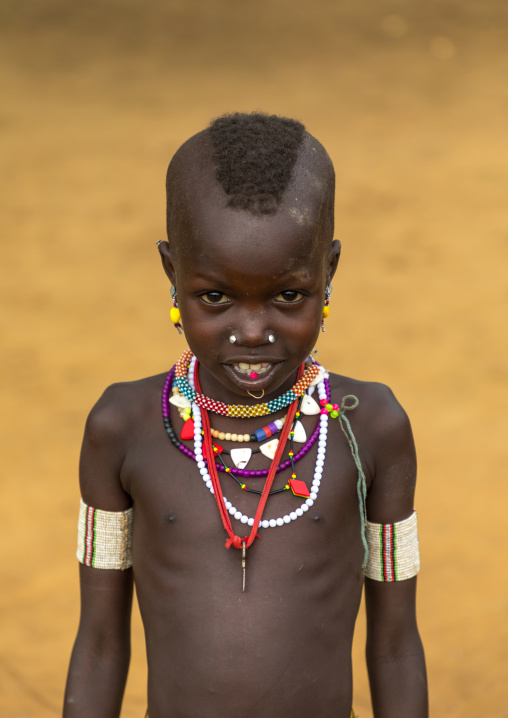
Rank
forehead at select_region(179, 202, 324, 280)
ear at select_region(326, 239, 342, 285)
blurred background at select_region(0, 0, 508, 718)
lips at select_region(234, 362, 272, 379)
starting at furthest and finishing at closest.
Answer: blurred background at select_region(0, 0, 508, 718)
ear at select_region(326, 239, 342, 285)
lips at select_region(234, 362, 272, 379)
forehead at select_region(179, 202, 324, 280)

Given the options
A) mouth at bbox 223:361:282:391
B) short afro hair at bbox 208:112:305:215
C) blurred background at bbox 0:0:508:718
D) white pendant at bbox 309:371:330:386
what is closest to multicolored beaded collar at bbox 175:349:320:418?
white pendant at bbox 309:371:330:386

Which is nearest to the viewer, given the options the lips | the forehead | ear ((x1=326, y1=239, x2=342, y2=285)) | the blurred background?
the forehead

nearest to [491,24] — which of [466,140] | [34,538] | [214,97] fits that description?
[466,140]

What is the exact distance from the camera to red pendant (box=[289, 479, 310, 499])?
2.09 m

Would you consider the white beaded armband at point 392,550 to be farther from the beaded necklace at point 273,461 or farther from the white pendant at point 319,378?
the white pendant at point 319,378

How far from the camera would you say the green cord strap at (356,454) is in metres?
2.12

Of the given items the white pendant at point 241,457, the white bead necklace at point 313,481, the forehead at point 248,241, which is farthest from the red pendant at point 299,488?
the forehead at point 248,241

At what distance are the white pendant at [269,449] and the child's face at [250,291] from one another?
0.71ft

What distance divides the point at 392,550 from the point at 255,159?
1.00 meters

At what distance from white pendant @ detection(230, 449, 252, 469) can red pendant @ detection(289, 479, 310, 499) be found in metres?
0.12

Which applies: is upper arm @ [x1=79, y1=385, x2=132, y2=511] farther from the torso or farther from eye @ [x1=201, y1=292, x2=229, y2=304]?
eye @ [x1=201, y1=292, x2=229, y2=304]

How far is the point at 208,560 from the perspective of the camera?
2.09 meters

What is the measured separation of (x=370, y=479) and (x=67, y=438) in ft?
12.2

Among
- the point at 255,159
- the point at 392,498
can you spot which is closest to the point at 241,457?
the point at 392,498
